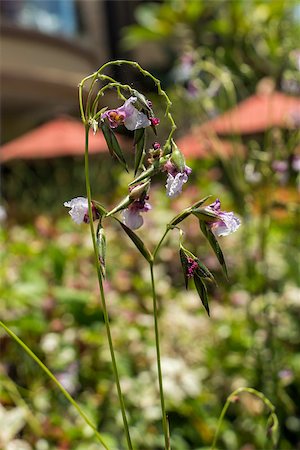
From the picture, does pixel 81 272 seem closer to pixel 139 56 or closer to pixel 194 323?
pixel 194 323

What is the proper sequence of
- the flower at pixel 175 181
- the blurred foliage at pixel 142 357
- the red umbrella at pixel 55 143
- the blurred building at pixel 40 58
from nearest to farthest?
1. the flower at pixel 175 181
2. the blurred foliage at pixel 142 357
3. the red umbrella at pixel 55 143
4. the blurred building at pixel 40 58

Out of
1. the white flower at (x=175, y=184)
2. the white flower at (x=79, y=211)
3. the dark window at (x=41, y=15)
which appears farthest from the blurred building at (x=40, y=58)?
the white flower at (x=175, y=184)

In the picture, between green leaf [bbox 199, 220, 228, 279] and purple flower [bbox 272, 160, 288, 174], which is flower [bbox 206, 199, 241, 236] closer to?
green leaf [bbox 199, 220, 228, 279]

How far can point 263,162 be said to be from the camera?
6.77 ft

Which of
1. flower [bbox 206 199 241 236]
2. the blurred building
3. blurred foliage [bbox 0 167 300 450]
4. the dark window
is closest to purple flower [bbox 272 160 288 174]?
blurred foliage [bbox 0 167 300 450]

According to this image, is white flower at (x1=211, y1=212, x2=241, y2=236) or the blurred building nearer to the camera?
white flower at (x1=211, y1=212, x2=241, y2=236)

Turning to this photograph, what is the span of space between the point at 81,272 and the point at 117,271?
0.69ft

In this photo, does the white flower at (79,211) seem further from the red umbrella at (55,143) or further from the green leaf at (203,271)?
the red umbrella at (55,143)

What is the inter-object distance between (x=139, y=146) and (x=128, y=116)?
0.13ft

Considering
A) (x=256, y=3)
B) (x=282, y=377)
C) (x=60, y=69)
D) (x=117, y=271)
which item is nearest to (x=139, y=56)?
(x=60, y=69)

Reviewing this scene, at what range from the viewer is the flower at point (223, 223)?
2.97 feet

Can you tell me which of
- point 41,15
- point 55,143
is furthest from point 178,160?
point 41,15

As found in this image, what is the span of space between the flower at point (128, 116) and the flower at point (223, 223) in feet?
0.46

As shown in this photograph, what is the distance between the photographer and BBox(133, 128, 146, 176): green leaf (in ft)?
2.88
